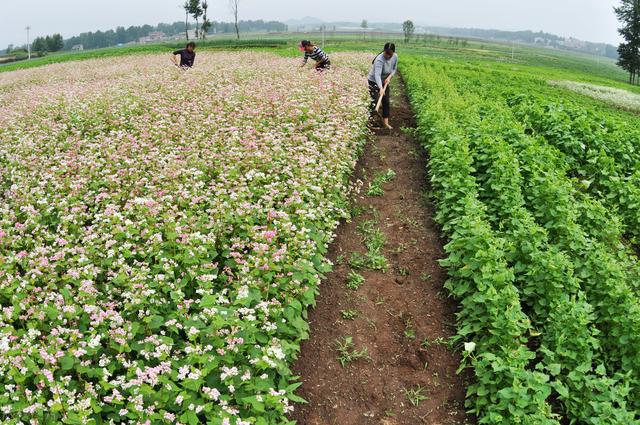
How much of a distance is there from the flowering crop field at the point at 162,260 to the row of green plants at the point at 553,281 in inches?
81.0

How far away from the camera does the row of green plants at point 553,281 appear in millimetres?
4820

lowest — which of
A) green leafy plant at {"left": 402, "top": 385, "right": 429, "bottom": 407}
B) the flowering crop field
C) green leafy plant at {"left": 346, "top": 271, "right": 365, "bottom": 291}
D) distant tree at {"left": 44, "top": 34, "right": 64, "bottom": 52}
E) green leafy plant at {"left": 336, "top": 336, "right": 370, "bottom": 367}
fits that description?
green leafy plant at {"left": 402, "top": 385, "right": 429, "bottom": 407}

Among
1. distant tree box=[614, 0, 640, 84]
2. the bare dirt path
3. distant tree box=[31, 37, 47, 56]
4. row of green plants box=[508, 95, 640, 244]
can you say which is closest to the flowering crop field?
the bare dirt path

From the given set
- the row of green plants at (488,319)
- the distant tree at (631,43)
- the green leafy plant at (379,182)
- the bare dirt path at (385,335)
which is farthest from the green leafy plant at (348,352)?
the distant tree at (631,43)

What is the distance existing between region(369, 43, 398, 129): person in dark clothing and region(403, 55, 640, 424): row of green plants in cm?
368

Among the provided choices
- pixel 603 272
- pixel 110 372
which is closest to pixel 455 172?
pixel 603 272

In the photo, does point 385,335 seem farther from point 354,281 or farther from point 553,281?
point 553,281

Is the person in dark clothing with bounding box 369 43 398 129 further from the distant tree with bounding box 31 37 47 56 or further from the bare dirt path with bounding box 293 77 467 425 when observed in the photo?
the distant tree with bounding box 31 37 47 56

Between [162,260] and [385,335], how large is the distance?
3.02 m

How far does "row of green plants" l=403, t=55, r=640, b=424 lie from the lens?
482 centimetres

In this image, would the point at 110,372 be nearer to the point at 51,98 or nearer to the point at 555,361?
the point at 555,361

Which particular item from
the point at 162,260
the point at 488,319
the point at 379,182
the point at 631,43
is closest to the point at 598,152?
the point at 379,182

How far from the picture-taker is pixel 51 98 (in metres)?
13.8

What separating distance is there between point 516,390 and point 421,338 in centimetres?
179
